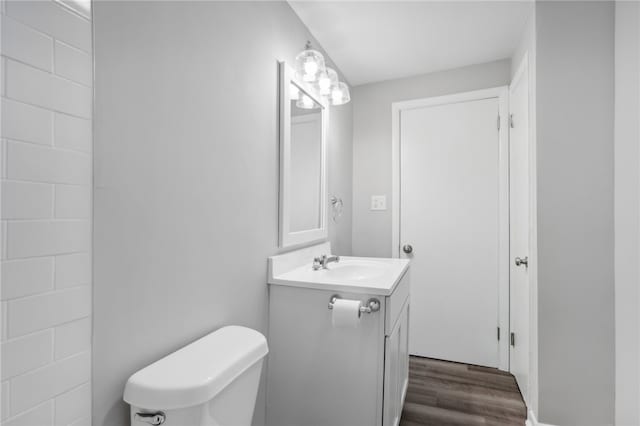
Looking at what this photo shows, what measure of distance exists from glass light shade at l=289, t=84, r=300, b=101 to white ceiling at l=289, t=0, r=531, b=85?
45 centimetres

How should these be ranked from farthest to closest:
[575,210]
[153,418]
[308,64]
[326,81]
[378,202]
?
[378,202], [326,81], [308,64], [575,210], [153,418]

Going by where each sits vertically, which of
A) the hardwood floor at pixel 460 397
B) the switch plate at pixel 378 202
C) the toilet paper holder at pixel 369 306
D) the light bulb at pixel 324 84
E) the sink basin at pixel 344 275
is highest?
the light bulb at pixel 324 84

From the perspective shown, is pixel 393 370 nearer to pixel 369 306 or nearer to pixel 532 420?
pixel 369 306

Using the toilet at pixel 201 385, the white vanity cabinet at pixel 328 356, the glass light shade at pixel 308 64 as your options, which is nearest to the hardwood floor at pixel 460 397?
the white vanity cabinet at pixel 328 356

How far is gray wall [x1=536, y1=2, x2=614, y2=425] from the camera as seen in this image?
60.1 inches

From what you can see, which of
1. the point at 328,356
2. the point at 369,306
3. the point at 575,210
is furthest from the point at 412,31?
the point at 328,356

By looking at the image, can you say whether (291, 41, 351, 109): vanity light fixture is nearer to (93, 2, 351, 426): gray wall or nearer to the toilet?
(93, 2, 351, 426): gray wall

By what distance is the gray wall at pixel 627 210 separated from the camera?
1358 mm

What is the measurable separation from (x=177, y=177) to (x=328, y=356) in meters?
0.95

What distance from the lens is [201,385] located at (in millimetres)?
795

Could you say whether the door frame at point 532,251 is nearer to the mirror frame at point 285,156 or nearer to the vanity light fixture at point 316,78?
the vanity light fixture at point 316,78

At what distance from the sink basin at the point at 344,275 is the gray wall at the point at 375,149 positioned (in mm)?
672

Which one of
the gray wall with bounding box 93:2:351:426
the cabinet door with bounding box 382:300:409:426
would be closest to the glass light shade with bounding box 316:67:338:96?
the gray wall with bounding box 93:2:351:426

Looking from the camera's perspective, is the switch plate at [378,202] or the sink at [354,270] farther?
the switch plate at [378,202]
